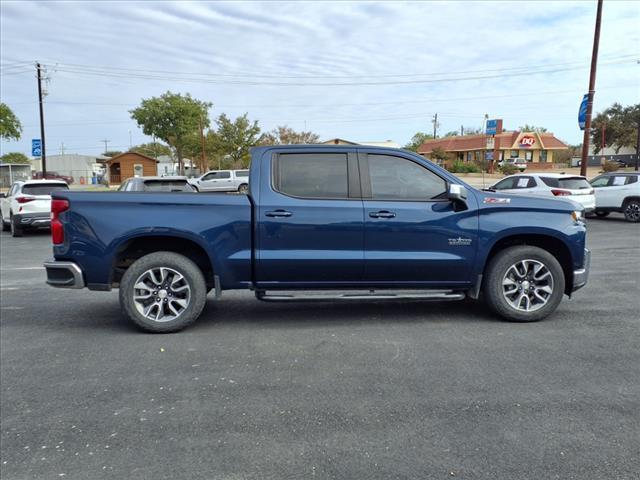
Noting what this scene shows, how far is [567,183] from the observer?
1526 cm

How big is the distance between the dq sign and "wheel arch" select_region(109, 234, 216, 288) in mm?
65649

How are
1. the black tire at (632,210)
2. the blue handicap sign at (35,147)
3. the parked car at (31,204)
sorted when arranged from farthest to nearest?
1. the blue handicap sign at (35,147)
2. the black tire at (632,210)
3. the parked car at (31,204)

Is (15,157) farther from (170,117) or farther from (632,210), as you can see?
(632,210)

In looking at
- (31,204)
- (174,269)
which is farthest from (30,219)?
(174,269)

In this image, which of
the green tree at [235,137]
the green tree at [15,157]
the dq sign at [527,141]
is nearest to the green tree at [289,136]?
the green tree at [235,137]

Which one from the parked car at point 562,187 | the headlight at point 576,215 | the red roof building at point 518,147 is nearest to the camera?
the headlight at point 576,215

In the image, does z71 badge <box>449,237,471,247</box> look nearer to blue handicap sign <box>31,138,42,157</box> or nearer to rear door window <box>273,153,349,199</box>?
rear door window <box>273,153,349,199</box>

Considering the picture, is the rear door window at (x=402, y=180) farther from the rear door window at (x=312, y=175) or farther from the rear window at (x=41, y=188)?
the rear window at (x=41, y=188)

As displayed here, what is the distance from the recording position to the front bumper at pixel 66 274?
5.09 meters

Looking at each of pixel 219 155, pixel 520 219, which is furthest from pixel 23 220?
pixel 219 155

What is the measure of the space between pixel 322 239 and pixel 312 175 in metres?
0.69

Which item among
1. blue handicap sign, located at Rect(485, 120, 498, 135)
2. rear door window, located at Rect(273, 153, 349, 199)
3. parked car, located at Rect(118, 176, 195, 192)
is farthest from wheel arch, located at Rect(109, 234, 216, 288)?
blue handicap sign, located at Rect(485, 120, 498, 135)

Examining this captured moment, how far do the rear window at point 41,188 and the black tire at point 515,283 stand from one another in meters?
12.6

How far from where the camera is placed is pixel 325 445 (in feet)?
10.2
